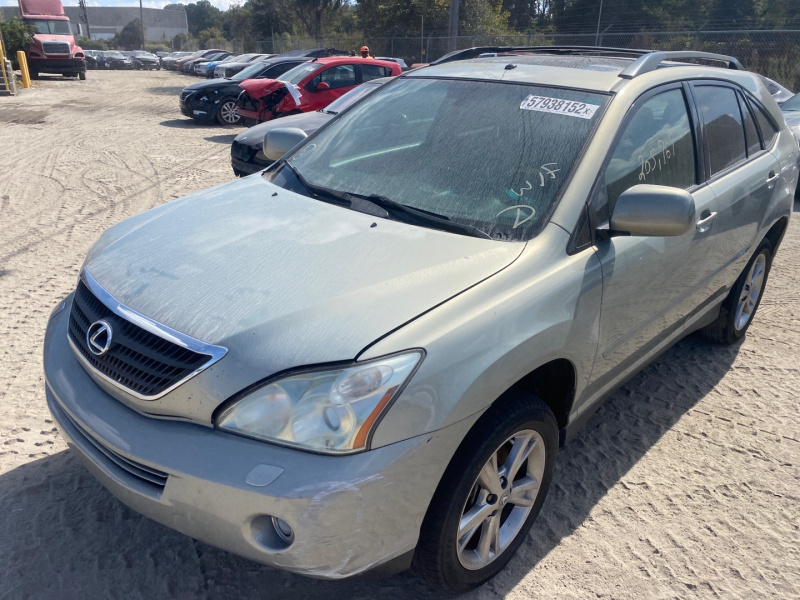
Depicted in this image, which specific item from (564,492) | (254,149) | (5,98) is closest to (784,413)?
(564,492)

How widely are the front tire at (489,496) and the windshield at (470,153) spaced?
69 cm

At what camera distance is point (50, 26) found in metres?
28.5

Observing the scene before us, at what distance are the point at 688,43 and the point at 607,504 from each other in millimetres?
18947

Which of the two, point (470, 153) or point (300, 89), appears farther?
point (300, 89)

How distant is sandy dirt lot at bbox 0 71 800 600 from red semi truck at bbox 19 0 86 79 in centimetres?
2683

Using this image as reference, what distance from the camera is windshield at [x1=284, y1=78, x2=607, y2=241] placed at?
260cm

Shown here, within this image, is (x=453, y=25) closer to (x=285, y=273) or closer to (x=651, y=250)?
(x=651, y=250)

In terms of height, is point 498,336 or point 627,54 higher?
point 627,54

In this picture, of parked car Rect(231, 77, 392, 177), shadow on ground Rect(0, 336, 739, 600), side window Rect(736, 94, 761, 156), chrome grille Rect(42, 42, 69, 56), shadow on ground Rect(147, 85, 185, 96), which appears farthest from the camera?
chrome grille Rect(42, 42, 69, 56)

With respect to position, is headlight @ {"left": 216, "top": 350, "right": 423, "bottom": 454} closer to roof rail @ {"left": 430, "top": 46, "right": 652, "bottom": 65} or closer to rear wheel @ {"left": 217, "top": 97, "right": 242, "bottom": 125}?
roof rail @ {"left": 430, "top": 46, "right": 652, "bottom": 65}

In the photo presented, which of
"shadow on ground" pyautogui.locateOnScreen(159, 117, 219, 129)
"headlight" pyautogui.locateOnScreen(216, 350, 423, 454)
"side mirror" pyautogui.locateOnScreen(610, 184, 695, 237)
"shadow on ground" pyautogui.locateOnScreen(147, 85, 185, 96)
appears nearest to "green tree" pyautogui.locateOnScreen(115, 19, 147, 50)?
"shadow on ground" pyautogui.locateOnScreen(147, 85, 185, 96)

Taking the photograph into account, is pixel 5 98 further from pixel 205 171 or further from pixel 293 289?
pixel 293 289

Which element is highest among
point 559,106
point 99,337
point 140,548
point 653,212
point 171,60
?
point 559,106

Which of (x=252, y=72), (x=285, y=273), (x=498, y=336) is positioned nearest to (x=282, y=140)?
(x=285, y=273)
